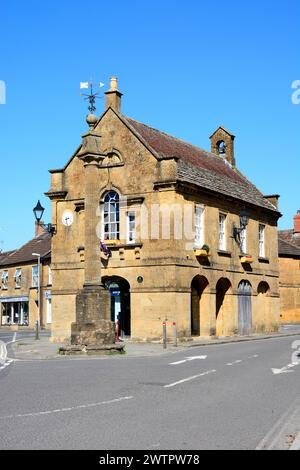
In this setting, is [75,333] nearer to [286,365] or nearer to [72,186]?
[286,365]

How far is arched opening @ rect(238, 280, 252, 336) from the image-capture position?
33600 mm

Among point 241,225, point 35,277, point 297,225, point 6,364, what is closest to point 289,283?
point 297,225

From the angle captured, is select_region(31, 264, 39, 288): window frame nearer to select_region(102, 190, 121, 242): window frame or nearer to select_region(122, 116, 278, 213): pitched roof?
select_region(122, 116, 278, 213): pitched roof

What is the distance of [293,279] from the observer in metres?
55.0

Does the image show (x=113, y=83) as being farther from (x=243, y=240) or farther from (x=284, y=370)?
(x=284, y=370)

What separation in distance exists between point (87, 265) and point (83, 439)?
14.4m

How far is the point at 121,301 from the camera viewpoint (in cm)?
3067

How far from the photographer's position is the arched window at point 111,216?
29.8 meters

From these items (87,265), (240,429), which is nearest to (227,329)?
(87,265)

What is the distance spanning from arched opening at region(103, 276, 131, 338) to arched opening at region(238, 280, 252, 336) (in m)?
6.52

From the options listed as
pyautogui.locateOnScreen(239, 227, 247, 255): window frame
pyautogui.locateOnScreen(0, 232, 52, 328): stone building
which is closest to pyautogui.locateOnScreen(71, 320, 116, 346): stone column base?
pyautogui.locateOnScreen(239, 227, 247, 255): window frame

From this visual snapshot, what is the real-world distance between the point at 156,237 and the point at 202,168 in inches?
239

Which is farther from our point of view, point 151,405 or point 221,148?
point 221,148

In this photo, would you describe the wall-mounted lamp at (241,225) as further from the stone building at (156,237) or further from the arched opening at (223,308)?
the arched opening at (223,308)
